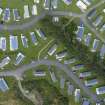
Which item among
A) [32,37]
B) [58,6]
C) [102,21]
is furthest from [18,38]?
[102,21]

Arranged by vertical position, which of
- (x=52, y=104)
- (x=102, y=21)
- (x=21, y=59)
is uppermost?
(x=102, y=21)

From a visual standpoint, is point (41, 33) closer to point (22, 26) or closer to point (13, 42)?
point (22, 26)

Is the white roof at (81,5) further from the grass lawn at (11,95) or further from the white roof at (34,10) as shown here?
the grass lawn at (11,95)

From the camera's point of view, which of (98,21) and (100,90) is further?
(100,90)

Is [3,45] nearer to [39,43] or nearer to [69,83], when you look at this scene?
[39,43]

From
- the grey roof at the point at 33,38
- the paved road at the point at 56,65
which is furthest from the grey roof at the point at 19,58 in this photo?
the grey roof at the point at 33,38

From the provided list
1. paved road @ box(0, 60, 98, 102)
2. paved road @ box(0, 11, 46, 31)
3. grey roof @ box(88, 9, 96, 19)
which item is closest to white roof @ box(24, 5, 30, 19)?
paved road @ box(0, 11, 46, 31)

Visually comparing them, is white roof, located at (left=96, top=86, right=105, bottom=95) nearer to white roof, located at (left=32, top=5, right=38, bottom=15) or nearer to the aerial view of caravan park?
the aerial view of caravan park

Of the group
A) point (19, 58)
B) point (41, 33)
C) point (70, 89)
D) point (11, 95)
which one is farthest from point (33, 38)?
point (70, 89)
